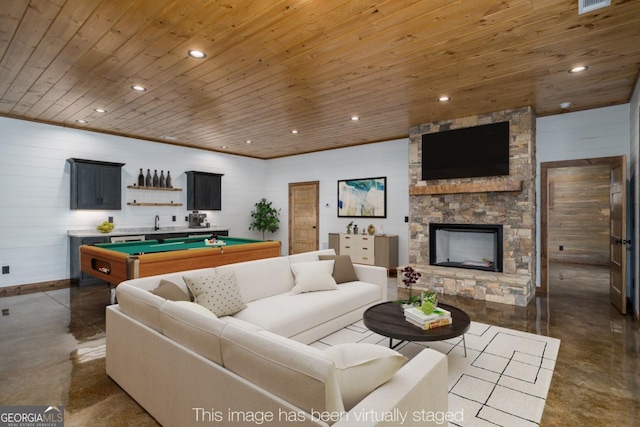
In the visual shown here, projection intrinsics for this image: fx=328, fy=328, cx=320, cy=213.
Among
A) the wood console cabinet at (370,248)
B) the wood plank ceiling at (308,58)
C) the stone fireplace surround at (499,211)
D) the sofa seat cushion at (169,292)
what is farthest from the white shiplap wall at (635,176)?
the sofa seat cushion at (169,292)

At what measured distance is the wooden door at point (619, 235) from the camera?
Result: 165 inches

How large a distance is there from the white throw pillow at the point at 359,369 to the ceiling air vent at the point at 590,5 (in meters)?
2.79

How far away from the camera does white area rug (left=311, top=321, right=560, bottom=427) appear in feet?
7.29

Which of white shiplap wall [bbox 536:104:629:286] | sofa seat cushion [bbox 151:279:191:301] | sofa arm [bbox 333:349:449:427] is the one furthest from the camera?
white shiplap wall [bbox 536:104:629:286]

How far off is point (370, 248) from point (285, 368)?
18.9ft

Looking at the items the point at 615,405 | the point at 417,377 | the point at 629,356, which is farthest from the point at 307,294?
the point at 629,356

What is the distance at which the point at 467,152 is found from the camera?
5.38m

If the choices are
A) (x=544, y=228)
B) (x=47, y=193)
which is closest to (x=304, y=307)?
(x=544, y=228)

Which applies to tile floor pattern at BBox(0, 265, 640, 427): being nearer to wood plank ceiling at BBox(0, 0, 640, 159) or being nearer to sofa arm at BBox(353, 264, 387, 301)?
sofa arm at BBox(353, 264, 387, 301)

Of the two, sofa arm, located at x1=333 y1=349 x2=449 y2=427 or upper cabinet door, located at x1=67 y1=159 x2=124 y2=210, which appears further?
upper cabinet door, located at x1=67 y1=159 x2=124 y2=210

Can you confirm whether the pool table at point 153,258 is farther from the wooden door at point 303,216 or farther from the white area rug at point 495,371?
the wooden door at point 303,216

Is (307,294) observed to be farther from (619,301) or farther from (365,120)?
(619,301)

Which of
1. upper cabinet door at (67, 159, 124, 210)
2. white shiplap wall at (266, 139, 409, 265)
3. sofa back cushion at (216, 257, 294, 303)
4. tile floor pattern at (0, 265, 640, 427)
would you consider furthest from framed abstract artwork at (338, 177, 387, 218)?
upper cabinet door at (67, 159, 124, 210)

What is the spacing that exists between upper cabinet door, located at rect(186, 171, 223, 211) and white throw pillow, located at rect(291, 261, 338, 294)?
15.2ft
